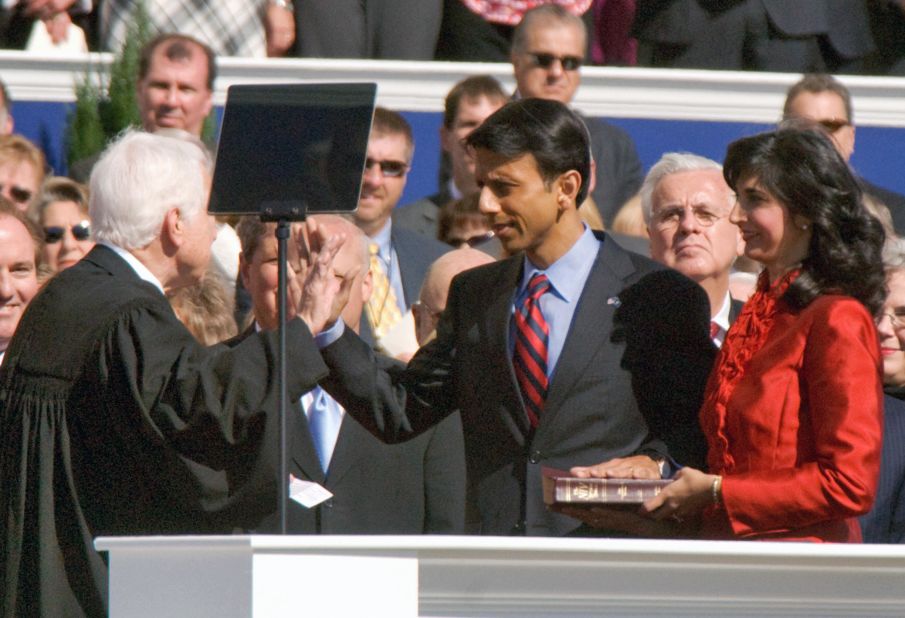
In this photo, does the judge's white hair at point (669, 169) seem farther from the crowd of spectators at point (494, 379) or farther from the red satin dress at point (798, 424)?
the red satin dress at point (798, 424)

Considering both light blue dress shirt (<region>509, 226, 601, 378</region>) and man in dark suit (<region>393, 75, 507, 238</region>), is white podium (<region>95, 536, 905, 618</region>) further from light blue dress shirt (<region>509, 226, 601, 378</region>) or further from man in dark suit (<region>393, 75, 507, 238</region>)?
man in dark suit (<region>393, 75, 507, 238</region>)

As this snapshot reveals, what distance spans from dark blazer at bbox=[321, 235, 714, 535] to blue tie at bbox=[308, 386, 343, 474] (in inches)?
27.7

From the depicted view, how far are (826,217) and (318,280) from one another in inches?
44.6

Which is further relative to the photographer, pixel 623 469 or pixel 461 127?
pixel 461 127

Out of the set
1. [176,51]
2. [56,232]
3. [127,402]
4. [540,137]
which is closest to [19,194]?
[56,232]

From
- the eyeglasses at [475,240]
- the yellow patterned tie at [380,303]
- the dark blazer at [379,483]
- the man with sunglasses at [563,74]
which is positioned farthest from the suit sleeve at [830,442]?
the man with sunglasses at [563,74]

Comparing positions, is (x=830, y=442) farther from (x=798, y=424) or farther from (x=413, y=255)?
(x=413, y=255)

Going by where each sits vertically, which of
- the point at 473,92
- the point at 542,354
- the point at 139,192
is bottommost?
the point at 542,354

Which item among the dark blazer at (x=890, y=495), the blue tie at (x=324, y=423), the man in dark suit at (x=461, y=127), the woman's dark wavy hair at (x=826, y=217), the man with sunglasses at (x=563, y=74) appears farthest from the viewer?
the man with sunglasses at (x=563, y=74)

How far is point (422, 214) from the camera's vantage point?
26.2 feet

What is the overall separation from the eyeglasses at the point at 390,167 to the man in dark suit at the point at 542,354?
2.70 meters

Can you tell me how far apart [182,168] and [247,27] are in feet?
15.4

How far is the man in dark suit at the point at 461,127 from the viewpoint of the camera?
7.68 meters

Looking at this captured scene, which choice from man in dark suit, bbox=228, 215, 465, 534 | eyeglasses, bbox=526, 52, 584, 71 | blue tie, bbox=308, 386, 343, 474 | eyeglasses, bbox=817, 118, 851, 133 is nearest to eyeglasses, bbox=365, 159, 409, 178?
eyeglasses, bbox=526, 52, 584, 71
